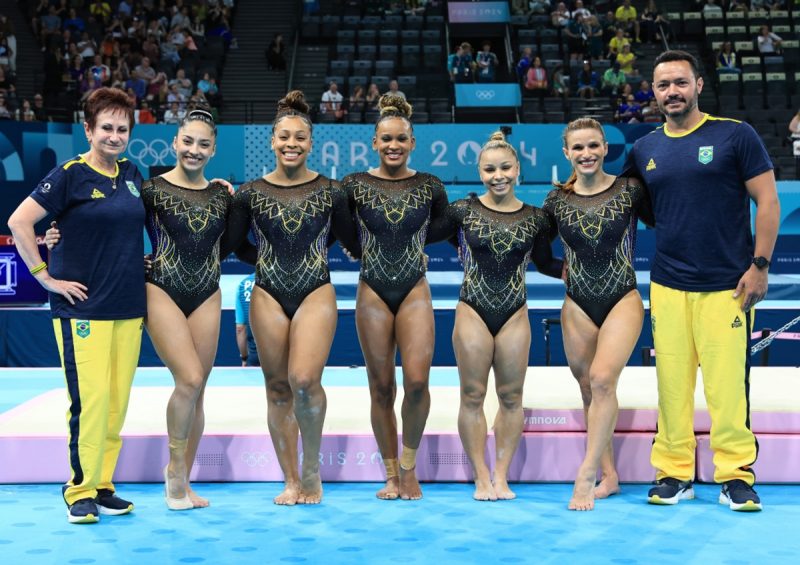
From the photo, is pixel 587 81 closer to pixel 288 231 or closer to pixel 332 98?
pixel 332 98

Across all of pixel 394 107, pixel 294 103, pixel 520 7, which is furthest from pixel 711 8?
pixel 294 103

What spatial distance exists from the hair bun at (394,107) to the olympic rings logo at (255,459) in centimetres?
171

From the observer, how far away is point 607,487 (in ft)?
13.6

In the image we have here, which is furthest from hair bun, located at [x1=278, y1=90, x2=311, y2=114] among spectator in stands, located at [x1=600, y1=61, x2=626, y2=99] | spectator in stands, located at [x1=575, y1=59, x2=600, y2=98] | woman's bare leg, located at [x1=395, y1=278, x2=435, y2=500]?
spectator in stands, located at [x1=600, y1=61, x2=626, y2=99]

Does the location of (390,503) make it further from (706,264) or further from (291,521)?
(706,264)

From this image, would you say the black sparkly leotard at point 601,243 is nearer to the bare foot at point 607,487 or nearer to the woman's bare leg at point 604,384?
the woman's bare leg at point 604,384

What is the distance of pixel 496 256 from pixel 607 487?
116cm

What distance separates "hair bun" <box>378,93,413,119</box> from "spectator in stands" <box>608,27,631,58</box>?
12205 millimetres

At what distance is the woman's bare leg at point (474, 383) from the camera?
13.3 feet

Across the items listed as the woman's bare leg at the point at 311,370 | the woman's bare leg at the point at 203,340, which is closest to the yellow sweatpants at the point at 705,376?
the woman's bare leg at the point at 311,370

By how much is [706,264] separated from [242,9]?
15720 mm

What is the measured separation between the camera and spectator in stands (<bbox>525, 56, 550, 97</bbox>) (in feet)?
47.6

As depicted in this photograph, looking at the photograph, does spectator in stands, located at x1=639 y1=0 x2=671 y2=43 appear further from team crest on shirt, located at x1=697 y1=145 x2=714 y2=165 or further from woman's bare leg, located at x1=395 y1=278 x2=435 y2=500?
woman's bare leg, located at x1=395 y1=278 x2=435 y2=500

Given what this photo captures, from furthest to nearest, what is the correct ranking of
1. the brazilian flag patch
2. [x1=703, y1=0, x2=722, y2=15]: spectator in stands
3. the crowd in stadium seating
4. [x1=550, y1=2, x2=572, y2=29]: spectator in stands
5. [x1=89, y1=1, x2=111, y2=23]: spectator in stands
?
[x1=89, y1=1, x2=111, y2=23]: spectator in stands, [x1=703, y1=0, x2=722, y2=15]: spectator in stands, [x1=550, y1=2, x2=572, y2=29]: spectator in stands, the crowd in stadium seating, the brazilian flag patch
